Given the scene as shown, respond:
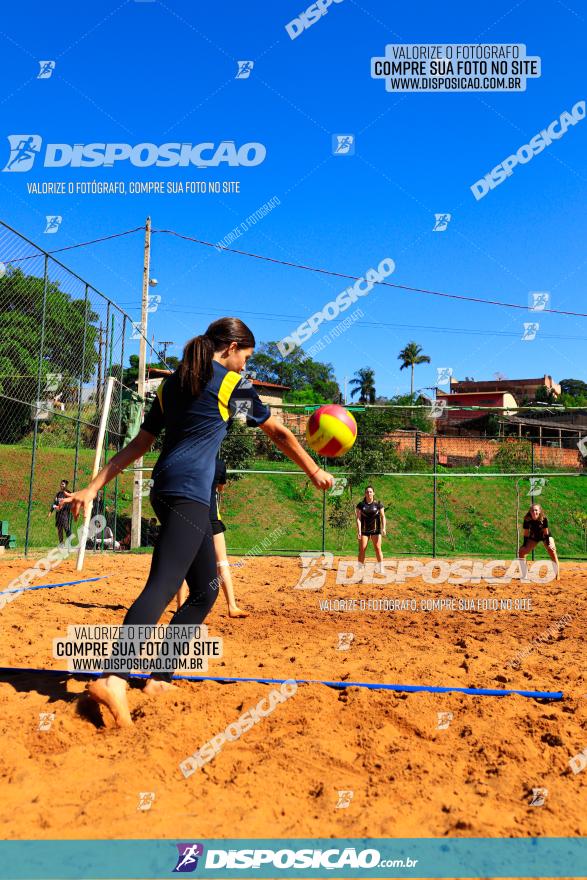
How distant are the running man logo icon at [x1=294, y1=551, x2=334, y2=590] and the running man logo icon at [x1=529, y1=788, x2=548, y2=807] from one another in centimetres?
701

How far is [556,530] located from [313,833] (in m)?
24.2

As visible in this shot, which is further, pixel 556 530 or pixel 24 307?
pixel 556 530

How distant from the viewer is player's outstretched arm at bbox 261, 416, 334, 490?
367cm

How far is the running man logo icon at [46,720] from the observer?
121 inches

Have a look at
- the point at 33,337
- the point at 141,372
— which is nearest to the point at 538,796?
the point at 33,337

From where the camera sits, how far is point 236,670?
424cm

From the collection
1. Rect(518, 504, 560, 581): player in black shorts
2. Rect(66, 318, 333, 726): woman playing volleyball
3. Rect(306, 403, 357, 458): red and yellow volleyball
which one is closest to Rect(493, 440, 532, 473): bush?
Rect(518, 504, 560, 581): player in black shorts

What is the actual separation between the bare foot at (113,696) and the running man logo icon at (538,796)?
5.83ft

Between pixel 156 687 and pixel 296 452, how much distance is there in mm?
1483

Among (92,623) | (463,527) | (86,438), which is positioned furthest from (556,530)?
(92,623)

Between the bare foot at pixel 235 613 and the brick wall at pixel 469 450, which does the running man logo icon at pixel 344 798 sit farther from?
the brick wall at pixel 469 450

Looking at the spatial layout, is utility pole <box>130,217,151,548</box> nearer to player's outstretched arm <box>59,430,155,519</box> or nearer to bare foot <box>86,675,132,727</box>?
player's outstretched arm <box>59,430,155,519</box>

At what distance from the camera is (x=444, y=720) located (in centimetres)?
334

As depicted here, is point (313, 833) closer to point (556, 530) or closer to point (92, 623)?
point (92, 623)
